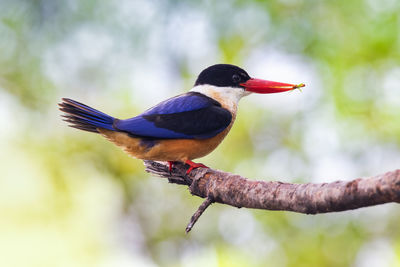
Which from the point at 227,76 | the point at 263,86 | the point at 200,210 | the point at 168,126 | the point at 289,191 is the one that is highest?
the point at 227,76

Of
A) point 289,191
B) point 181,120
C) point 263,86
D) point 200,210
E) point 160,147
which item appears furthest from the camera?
point 263,86

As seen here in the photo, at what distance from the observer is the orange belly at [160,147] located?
421 cm

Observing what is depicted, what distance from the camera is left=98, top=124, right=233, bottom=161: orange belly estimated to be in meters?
4.21

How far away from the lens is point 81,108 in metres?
4.10

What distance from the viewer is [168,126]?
4.28m

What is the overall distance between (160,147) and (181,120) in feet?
1.02

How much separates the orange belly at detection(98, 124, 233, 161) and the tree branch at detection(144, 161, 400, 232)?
0.58 feet

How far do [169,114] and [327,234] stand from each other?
13.5 feet

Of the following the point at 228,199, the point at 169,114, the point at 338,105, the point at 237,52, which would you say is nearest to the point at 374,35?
the point at 338,105

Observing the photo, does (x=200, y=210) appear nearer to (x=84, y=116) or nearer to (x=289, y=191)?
(x=289, y=191)

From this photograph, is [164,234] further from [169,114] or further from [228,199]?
[228,199]

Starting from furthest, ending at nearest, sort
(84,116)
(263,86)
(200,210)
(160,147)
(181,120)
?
1. (263,86)
2. (181,120)
3. (160,147)
4. (84,116)
5. (200,210)

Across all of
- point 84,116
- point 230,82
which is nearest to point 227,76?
point 230,82

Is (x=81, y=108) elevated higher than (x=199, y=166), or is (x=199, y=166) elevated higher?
(x=81, y=108)
